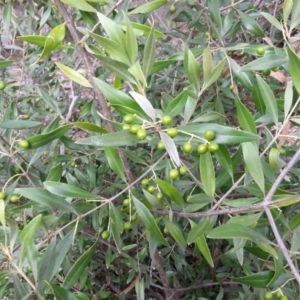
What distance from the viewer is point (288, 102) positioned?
2.64 feet

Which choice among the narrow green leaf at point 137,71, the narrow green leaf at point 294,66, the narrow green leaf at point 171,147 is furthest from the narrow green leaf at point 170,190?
the narrow green leaf at point 294,66

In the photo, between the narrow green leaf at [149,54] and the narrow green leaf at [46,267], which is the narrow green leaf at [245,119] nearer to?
the narrow green leaf at [149,54]

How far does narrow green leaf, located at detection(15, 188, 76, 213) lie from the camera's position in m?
0.81

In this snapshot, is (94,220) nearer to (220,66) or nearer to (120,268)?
(120,268)

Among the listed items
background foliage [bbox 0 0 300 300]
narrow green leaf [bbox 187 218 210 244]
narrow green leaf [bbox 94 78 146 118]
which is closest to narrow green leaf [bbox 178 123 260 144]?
background foliage [bbox 0 0 300 300]

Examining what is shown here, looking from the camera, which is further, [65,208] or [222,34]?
[222,34]

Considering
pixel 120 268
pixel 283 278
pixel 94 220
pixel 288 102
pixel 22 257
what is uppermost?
pixel 288 102

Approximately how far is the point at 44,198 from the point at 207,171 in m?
0.38

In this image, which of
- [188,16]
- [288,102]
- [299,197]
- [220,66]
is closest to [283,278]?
[299,197]

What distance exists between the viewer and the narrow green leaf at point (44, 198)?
31.9 inches

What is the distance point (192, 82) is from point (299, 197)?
325mm

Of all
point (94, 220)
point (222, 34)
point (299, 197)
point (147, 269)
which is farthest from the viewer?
point (147, 269)

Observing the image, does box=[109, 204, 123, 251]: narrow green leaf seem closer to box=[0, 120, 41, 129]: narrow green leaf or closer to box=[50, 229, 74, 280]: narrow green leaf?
box=[50, 229, 74, 280]: narrow green leaf

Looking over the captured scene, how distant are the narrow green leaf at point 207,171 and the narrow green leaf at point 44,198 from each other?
1.07 feet
